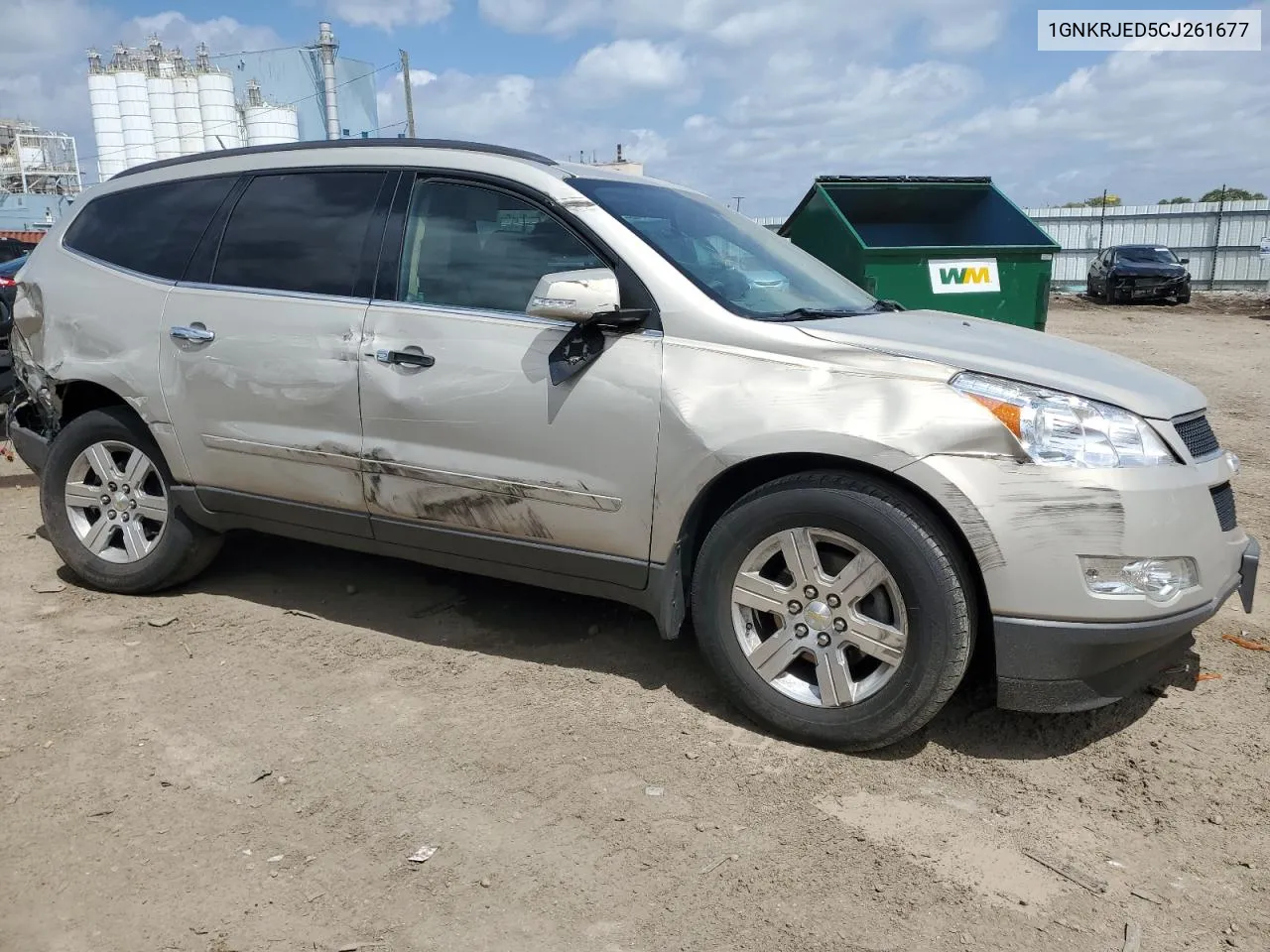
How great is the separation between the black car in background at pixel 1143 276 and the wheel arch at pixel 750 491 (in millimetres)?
25742

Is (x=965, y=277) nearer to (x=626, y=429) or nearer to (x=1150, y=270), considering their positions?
(x=626, y=429)

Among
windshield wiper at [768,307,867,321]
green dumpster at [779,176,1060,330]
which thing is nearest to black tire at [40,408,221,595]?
windshield wiper at [768,307,867,321]

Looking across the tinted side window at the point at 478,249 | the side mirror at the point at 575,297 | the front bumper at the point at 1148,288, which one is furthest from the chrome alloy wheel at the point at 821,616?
the front bumper at the point at 1148,288

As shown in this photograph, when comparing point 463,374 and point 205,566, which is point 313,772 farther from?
point 205,566

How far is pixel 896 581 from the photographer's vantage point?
9.71ft

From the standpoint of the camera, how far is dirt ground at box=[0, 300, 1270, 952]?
95.9 inches

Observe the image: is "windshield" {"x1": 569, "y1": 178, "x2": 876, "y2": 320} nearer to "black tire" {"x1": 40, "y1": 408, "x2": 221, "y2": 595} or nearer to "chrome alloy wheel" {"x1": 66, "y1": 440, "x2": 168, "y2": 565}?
"black tire" {"x1": 40, "y1": 408, "x2": 221, "y2": 595}


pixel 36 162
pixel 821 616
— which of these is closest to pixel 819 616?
pixel 821 616

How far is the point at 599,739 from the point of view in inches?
130

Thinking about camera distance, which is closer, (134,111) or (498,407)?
(498,407)

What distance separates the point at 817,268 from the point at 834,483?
149 centimetres

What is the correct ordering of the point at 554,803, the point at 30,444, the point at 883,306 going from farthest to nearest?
the point at 30,444 < the point at 883,306 < the point at 554,803

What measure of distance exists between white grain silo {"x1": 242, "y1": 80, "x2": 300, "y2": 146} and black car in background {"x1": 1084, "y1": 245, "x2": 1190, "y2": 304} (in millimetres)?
42432

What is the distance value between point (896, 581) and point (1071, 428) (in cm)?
65
